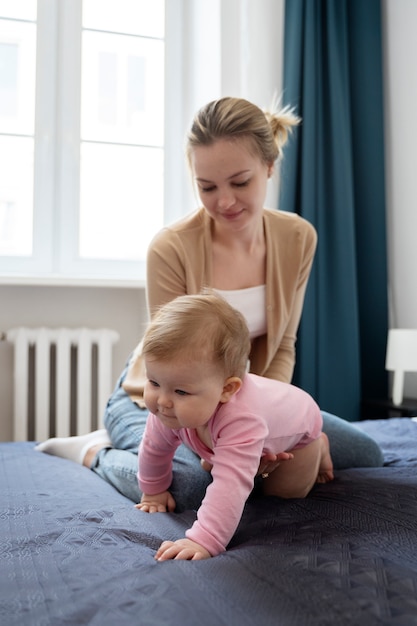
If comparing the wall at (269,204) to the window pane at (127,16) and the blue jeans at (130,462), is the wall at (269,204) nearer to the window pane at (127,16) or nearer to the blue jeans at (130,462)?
the window pane at (127,16)

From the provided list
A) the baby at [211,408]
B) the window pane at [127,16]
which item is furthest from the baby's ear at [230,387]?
the window pane at [127,16]

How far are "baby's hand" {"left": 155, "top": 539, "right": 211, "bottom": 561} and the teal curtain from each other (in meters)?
2.06

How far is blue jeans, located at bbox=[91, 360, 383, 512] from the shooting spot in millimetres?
1411

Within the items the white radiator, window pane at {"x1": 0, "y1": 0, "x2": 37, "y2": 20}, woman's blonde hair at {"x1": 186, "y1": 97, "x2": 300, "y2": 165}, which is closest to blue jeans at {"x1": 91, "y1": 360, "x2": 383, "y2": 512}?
woman's blonde hair at {"x1": 186, "y1": 97, "x2": 300, "y2": 165}

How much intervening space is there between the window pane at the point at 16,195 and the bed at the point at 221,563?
1732 mm

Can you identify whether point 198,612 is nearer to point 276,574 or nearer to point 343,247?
point 276,574

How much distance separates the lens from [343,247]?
3.17 meters

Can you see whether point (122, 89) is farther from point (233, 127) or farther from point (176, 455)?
point (176, 455)

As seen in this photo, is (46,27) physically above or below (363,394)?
above

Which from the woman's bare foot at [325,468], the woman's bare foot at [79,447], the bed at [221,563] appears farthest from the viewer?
the woman's bare foot at [79,447]

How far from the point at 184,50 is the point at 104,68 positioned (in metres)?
0.40

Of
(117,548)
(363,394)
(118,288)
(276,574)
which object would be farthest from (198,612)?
(363,394)

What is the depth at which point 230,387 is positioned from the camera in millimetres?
1231

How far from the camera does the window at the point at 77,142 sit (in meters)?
3.08
